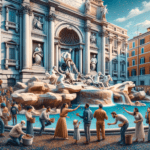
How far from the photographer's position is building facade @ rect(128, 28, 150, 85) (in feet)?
91.6

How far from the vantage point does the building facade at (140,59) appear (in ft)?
91.6

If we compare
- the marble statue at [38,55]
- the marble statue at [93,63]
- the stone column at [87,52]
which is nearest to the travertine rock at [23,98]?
the marble statue at [38,55]

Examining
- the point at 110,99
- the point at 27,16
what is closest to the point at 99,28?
the point at 27,16

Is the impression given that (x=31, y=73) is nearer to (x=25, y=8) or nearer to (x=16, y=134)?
(x=25, y=8)

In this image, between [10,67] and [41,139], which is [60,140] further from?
[10,67]

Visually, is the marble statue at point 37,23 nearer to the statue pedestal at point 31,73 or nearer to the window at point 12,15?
the window at point 12,15

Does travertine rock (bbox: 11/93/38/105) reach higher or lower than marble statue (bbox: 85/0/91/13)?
lower

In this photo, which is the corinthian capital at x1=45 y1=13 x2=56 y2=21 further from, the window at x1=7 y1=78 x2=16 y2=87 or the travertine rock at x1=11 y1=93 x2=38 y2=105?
the travertine rock at x1=11 y1=93 x2=38 y2=105

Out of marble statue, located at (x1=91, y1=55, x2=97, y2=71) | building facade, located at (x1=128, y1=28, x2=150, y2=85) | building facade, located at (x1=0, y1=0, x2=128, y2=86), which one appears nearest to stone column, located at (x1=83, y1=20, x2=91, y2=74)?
building facade, located at (x1=0, y1=0, x2=128, y2=86)

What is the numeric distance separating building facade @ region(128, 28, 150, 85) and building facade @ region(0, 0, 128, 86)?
Result: 26.7ft

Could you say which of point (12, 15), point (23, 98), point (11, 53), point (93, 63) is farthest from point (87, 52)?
point (23, 98)

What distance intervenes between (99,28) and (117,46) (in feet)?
16.3

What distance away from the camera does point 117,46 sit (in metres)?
23.9

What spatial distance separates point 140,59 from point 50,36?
70.2ft
